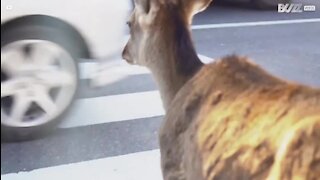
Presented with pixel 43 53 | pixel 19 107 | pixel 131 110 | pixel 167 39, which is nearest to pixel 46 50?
pixel 43 53

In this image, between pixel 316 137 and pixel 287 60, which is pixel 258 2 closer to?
pixel 287 60

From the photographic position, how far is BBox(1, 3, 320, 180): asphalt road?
4.86 feet

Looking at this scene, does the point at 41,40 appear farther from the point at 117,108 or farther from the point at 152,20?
the point at 117,108

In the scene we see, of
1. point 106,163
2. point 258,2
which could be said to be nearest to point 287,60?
point 258,2

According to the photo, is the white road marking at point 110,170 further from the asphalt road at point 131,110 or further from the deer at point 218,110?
the deer at point 218,110

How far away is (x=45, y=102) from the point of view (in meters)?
1.37

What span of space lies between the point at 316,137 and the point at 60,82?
1.85 ft

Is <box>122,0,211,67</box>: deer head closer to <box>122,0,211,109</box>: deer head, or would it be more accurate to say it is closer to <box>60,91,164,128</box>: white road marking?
<box>122,0,211,109</box>: deer head

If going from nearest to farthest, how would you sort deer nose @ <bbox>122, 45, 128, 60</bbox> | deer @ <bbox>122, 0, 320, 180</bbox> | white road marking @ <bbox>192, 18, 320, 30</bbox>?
deer @ <bbox>122, 0, 320, 180</bbox> < deer nose @ <bbox>122, 45, 128, 60</bbox> < white road marking @ <bbox>192, 18, 320, 30</bbox>

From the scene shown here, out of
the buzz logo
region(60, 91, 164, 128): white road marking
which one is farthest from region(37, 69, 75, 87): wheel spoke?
the buzz logo

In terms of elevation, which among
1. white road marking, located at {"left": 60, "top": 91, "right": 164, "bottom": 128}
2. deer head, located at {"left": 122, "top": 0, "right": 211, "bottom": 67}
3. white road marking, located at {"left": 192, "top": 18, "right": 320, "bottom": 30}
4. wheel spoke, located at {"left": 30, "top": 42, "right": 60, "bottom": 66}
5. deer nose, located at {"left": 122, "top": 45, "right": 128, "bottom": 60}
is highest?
deer head, located at {"left": 122, "top": 0, "right": 211, "bottom": 67}

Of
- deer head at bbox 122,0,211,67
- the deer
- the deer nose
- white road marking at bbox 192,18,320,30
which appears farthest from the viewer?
white road marking at bbox 192,18,320,30

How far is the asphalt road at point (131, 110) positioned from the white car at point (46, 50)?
1.8 inches

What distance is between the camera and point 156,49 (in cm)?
130
